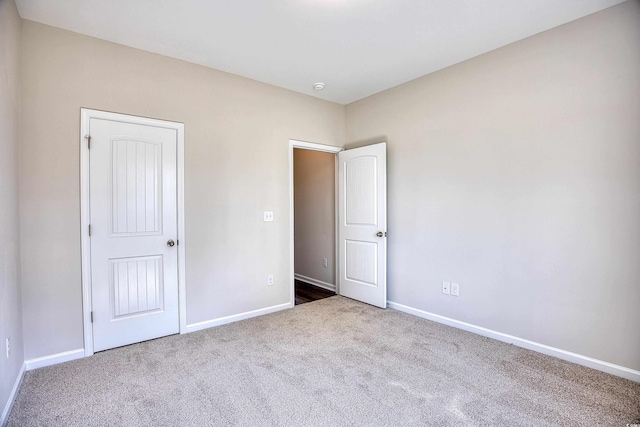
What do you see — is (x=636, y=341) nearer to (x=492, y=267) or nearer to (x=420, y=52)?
(x=492, y=267)

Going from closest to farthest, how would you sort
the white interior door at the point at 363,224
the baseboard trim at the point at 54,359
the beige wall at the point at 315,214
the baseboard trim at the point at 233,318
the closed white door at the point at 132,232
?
the baseboard trim at the point at 54,359
the closed white door at the point at 132,232
the baseboard trim at the point at 233,318
the white interior door at the point at 363,224
the beige wall at the point at 315,214

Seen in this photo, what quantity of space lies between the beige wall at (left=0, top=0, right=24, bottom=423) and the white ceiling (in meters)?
0.37

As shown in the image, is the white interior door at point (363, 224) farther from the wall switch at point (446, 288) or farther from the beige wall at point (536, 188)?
the wall switch at point (446, 288)

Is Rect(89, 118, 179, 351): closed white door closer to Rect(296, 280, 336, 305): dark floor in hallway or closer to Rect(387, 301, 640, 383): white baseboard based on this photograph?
Rect(296, 280, 336, 305): dark floor in hallway

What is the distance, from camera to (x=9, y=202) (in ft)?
6.80

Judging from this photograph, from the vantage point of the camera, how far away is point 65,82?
2557 mm

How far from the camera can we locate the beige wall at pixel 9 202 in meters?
1.89

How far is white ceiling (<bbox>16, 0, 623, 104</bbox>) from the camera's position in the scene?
2.28m

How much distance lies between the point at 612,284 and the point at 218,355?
123 inches

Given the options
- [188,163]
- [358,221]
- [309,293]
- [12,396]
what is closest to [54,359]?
[12,396]

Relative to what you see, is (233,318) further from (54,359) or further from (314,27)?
(314,27)

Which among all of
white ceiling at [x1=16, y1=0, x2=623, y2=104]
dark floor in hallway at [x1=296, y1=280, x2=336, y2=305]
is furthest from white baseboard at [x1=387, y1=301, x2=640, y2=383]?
white ceiling at [x1=16, y1=0, x2=623, y2=104]

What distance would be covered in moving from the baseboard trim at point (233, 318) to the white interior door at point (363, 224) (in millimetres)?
955

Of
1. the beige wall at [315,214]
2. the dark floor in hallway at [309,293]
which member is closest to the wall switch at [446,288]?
the dark floor in hallway at [309,293]
